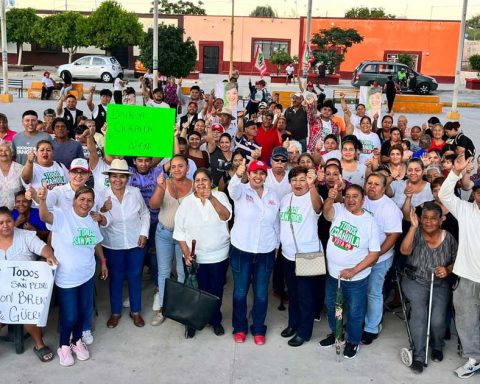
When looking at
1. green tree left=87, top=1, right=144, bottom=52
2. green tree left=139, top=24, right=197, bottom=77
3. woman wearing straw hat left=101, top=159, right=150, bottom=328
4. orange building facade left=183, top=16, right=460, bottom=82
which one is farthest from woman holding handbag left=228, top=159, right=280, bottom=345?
orange building facade left=183, top=16, right=460, bottom=82

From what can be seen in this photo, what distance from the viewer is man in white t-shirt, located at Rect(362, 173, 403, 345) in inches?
197

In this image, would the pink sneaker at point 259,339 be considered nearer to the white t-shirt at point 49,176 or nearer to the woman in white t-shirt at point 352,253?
the woman in white t-shirt at point 352,253

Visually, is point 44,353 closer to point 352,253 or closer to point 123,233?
point 123,233

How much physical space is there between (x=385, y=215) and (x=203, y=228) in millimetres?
1623

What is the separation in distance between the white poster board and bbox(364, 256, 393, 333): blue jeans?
282 cm

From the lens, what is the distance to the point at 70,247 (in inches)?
189

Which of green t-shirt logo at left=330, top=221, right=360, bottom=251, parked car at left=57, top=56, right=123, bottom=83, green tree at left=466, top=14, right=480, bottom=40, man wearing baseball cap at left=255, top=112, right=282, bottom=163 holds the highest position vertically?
green tree at left=466, top=14, right=480, bottom=40

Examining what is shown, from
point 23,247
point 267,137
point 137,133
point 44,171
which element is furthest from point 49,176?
point 267,137

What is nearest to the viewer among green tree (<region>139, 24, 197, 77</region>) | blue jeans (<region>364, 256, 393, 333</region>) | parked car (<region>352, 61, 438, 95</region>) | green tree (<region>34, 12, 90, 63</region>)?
blue jeans (<region>364, 256, 393, 333</region>)

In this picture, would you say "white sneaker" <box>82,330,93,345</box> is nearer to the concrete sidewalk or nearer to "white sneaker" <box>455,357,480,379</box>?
the concrete sidewalk

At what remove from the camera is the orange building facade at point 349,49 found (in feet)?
143

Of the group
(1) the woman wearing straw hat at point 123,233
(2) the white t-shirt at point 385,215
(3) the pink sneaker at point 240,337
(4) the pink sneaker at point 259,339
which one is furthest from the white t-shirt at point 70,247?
(2) the white t-shirt at point 385,215

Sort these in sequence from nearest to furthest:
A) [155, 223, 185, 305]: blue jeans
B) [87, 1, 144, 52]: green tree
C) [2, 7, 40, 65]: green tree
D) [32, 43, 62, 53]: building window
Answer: [155, 223, 185, 305]: blue jeans
[87, 1, 144, 52]: green tree
[2, 7, 40, 65]: green tree
[32, 43, 62, 53]: building window

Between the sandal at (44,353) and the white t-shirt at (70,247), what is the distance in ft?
2.08
